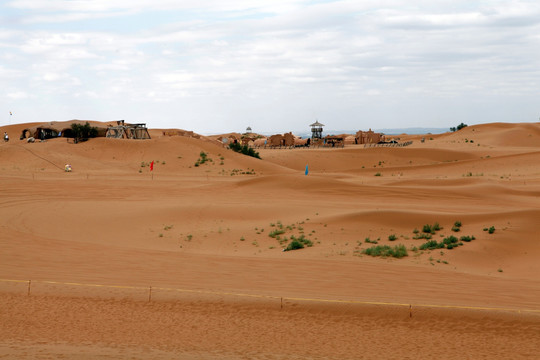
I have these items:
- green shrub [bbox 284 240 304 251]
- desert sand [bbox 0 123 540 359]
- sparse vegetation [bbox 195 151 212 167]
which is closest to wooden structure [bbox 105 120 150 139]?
sparse vegetation [bbox 195 151 212 167]

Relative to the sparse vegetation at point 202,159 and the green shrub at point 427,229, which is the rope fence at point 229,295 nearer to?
the green shrub at point 427,229

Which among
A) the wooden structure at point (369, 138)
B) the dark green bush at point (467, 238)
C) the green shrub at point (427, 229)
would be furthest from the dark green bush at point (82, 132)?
the dark green bush at point (467, 238)

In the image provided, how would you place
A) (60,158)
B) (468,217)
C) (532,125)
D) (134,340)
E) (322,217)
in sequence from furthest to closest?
(532,125) < (60,158) < (322,217) < (468,217) < (134,340)

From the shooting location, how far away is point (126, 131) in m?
54.1

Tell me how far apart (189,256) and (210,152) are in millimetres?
30633

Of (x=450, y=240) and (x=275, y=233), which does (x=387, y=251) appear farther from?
(x=275, y=233)

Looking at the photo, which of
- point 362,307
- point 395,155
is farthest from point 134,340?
point 395,155

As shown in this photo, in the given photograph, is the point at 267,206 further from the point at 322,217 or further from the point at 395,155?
the point at 395,155

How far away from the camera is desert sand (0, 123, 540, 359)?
9992 millimetres

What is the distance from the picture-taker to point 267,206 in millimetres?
23266

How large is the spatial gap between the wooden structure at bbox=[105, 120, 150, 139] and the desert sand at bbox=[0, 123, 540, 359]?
22.9 meters

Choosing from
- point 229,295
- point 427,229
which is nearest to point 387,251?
point 427,229

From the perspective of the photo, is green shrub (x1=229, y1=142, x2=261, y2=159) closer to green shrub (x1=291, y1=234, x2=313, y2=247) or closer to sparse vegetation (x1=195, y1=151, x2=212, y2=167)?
sparse vegetation (x1=195, y1=151, x2=212, y2=167)

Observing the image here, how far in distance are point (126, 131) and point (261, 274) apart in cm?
4256
